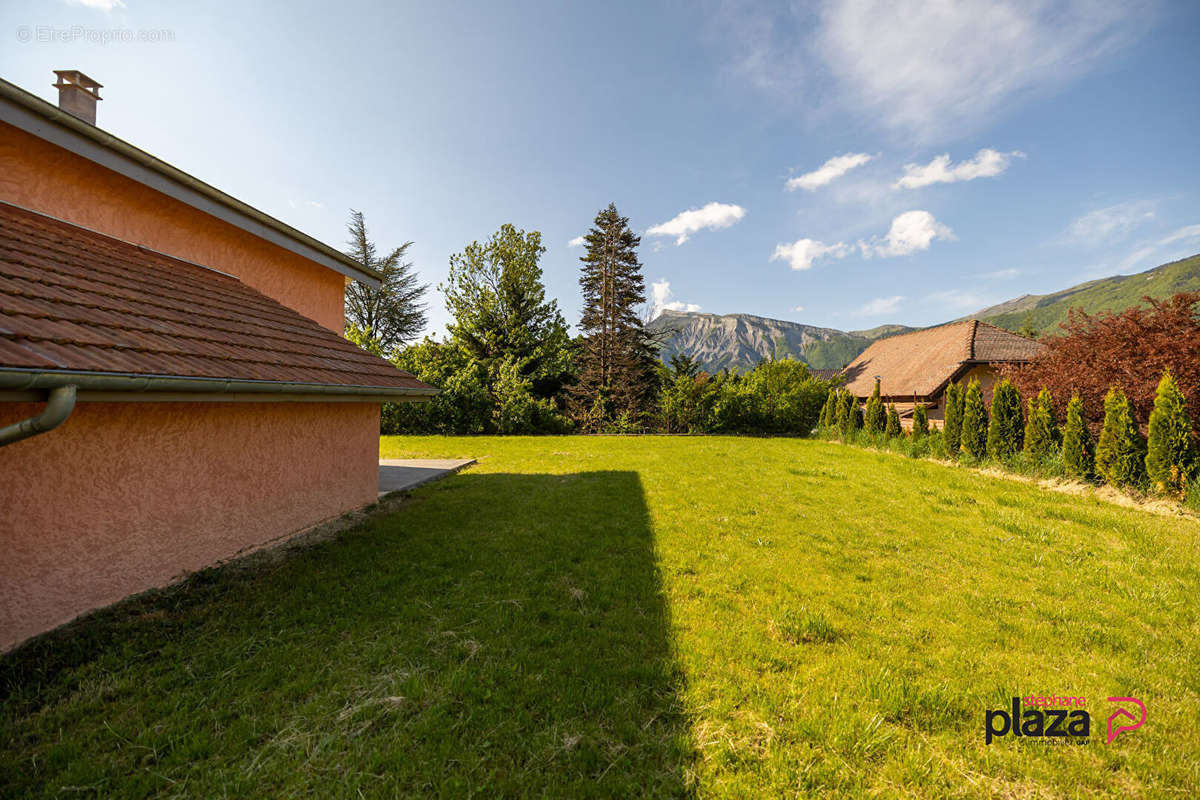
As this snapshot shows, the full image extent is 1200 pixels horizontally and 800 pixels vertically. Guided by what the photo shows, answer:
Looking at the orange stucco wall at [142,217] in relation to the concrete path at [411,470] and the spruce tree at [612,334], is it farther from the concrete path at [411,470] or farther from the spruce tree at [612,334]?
the spruce tree at [612,334]

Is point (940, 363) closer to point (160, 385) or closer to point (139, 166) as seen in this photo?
point (160, 385)

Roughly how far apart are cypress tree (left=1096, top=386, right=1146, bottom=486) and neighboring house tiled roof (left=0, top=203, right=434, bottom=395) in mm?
12030

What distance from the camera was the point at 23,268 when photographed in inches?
125

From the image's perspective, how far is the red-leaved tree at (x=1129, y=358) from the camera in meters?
8.16

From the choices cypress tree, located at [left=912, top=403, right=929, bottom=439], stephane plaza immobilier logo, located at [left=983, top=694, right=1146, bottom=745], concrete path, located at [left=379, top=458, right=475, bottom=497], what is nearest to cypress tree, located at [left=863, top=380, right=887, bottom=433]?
cypress tree, located at [left=912, top=403, right=929, bottom=439]

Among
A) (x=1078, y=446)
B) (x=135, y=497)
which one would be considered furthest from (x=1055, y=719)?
(x=1078, y=446)

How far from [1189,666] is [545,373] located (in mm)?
20108

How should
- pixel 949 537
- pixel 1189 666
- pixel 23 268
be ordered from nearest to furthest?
pixel 1189 666 < pixel 23 268 < pixel 949 537

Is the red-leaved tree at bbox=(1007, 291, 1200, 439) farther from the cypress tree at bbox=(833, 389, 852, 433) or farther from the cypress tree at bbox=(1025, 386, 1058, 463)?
the cypress tree at bbox=(833, 389, 852, 433)

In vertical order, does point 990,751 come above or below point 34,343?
below

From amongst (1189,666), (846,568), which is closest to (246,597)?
(846,568)

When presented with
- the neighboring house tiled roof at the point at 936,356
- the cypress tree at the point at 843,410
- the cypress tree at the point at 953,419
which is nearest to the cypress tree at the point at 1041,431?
the cypress tree at the point at 953,419

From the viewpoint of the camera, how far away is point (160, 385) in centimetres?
296

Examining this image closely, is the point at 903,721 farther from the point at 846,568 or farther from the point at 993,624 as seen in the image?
the point at 846,568
